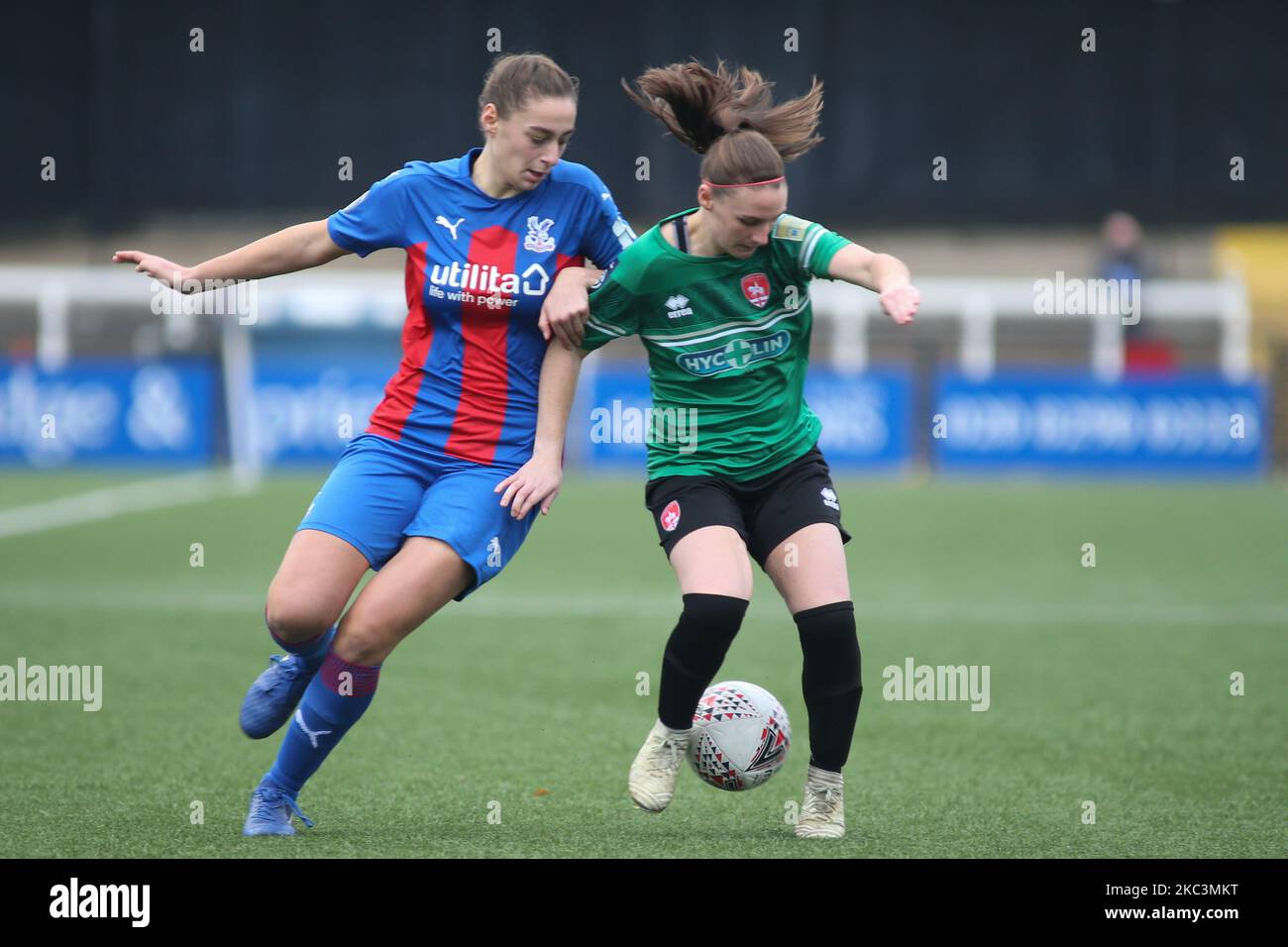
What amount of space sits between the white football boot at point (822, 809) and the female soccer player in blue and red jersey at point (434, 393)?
3.41ft

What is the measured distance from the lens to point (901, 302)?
443 cm

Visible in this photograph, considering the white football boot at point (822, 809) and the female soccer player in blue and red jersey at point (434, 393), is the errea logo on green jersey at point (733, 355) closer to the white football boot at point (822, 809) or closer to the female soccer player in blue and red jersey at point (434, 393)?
the female soccer player in blue and red jersey at point (434, 393)

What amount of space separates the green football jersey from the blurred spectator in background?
13304 millimetres

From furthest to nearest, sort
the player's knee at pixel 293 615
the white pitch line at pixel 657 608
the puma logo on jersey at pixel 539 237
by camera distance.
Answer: the white pitch line at pixel 657 608
the puma logo on jersey at pixel 539 237
the player's knee at pixel 293 615

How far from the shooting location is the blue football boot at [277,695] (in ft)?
16.4

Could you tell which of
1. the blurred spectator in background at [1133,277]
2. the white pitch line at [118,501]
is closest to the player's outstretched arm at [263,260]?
the white pitch line at [118,501]

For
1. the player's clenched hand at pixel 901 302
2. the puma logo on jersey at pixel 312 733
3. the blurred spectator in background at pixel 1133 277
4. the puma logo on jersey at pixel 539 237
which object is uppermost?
the blurred spectator in background at pixel 1133 277

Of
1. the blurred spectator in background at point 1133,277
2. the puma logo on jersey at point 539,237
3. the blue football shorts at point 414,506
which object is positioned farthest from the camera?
the blurred spectator in background at point 1133,277

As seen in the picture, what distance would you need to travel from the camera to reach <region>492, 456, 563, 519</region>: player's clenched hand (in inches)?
194

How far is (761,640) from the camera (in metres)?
8.71

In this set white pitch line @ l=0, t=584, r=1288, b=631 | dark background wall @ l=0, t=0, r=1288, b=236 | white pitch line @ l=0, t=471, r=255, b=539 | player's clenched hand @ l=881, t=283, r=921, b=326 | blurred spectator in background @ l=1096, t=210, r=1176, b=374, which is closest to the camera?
player's clenched hand @ l=881, t=283, r=921, b=326

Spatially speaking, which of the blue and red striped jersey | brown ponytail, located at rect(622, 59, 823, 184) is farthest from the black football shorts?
brown ponytail, located at rect(622, 59, 823, 184)

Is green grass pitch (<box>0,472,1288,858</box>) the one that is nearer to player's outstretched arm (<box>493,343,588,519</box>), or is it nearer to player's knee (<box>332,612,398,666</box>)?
player's knee (<box>332,612,398,666</box>)

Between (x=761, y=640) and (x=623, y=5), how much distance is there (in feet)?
45.9
